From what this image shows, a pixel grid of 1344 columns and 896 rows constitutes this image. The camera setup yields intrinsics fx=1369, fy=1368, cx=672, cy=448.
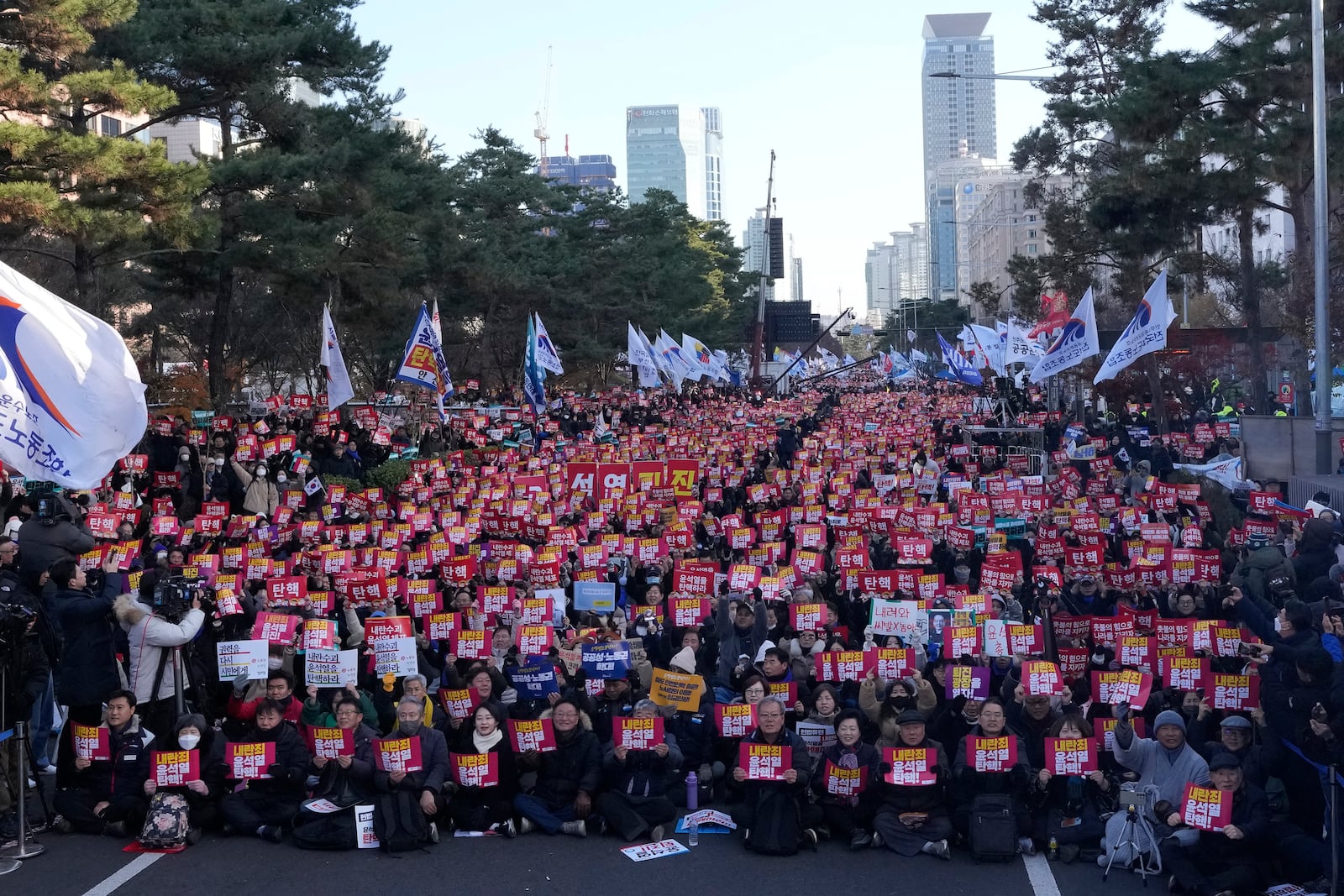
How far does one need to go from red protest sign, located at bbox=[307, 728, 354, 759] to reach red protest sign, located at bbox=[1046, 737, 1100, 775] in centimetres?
428

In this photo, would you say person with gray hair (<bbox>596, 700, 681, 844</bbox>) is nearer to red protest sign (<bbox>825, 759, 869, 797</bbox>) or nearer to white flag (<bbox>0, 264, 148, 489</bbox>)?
red protest sign (<bbox>825, 759, 869, 797</bbox>)

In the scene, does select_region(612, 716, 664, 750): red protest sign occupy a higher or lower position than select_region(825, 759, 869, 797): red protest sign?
higher

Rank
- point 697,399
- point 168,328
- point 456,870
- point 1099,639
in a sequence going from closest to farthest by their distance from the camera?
1. point 456,870
2. point 1099,639
3. point 168,328
4. point 697,399

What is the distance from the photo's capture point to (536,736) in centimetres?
871

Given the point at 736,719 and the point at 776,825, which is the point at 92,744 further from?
the point at 776,825

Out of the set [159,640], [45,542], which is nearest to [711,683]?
[159,640]

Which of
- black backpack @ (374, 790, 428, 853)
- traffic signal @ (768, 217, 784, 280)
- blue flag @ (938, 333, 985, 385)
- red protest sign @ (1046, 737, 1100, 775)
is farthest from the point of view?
blue flag @ (938, 333, 985, 385)

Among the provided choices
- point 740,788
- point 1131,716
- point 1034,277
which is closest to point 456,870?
point 740,788

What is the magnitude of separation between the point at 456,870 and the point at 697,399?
46417mm

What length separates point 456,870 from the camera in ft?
26.1

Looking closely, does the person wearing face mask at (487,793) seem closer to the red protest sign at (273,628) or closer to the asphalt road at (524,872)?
the asphalt road at (524,872)

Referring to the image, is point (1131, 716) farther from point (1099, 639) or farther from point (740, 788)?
point (740, 788)

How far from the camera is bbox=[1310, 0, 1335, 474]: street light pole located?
19.2 meters

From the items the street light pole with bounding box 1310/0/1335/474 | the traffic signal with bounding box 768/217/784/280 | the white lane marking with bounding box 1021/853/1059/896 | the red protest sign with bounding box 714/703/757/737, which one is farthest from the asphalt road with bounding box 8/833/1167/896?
the traffic signal with bounding box 768/217/784/280
